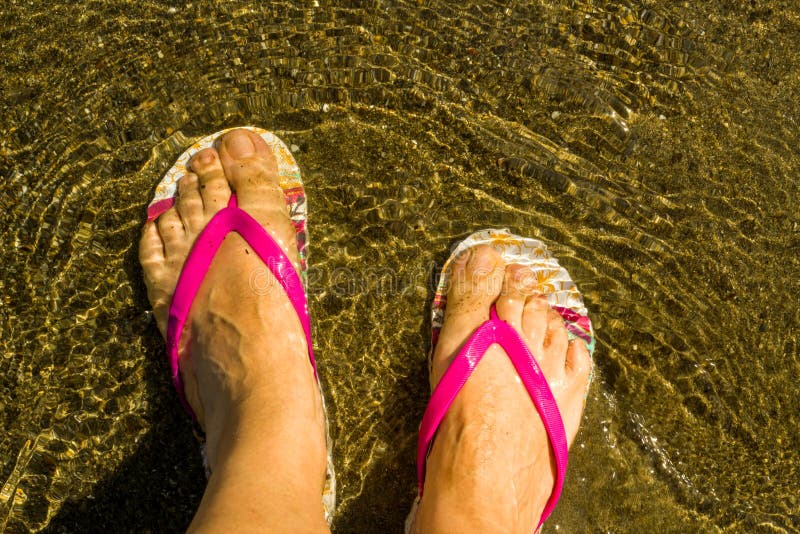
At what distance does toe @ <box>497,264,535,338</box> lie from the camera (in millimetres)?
2678

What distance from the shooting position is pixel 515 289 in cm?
271

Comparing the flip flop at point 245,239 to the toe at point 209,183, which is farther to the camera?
the toe at point 209,183

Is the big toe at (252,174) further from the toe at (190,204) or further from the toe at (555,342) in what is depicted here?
the toe at (555,342)

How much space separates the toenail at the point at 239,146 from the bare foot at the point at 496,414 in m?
0.96

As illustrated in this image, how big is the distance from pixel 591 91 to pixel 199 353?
6.29 feet

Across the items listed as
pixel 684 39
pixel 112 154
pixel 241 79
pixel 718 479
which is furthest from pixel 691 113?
pixel 112 154

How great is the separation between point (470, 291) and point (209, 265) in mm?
1049

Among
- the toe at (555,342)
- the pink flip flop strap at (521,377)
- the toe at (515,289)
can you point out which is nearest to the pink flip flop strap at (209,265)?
the pink flip flop strap at (521,377)

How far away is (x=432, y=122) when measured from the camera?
2.72 m

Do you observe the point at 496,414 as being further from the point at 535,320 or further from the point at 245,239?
the point at 245,239

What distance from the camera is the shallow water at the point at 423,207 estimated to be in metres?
2.46

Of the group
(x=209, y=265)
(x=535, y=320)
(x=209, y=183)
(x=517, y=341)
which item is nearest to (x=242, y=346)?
(x=209, y=265)

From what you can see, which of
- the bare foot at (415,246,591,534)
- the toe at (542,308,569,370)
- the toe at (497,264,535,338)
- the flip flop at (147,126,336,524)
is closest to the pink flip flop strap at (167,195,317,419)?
A: the flip flop at (147,126,336,524)

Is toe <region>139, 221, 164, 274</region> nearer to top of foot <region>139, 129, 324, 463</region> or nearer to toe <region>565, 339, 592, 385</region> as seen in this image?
top of foot <region>139, 129, 324, 463</region>
